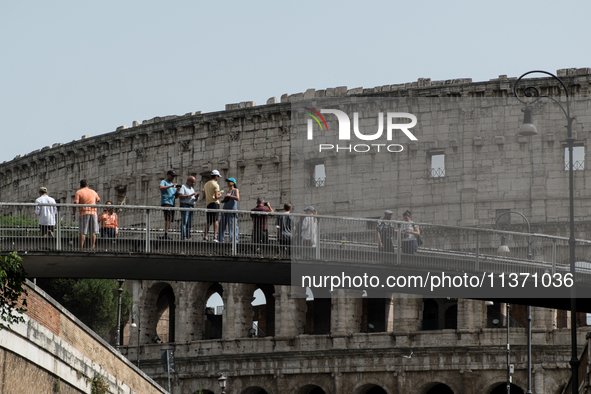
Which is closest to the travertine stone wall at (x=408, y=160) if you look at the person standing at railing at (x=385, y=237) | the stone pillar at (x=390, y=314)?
the stone pillar at (x=390, y=314)

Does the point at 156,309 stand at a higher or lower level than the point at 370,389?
higher

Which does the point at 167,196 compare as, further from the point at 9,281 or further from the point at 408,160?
the point at 408,160

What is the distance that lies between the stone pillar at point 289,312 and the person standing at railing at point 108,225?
31343 millimetres

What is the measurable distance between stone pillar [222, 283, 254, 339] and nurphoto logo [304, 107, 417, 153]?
27.0ft

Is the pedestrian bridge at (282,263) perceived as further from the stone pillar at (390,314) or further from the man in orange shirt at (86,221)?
the stone pillar at (390,314)

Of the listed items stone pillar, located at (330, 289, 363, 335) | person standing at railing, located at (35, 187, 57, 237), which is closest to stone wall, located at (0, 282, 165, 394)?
person standing at railing, located at (35, 187, 57, 237)

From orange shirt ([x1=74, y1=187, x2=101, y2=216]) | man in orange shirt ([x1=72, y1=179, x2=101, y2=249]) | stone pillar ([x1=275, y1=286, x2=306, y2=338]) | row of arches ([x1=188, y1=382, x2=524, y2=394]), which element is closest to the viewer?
man in orange shirt ([x1=72, y1=179, x2=101, y2=249])

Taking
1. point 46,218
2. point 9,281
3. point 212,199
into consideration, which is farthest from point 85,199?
point 9,281

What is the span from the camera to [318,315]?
→ 62.7m

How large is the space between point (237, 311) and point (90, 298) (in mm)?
7006

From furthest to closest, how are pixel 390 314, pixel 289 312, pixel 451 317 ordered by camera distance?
1. pixel 451 317
2. pixel 289 312
3. pixel 390 314

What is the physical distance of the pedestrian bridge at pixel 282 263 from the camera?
26922 millimetres

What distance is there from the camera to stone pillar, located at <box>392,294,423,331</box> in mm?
56469

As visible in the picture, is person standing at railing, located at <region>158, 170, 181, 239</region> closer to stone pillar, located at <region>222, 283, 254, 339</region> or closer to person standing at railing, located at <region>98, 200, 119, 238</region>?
person standing at railing, located at <region>98, 200, 119, 238</region>
